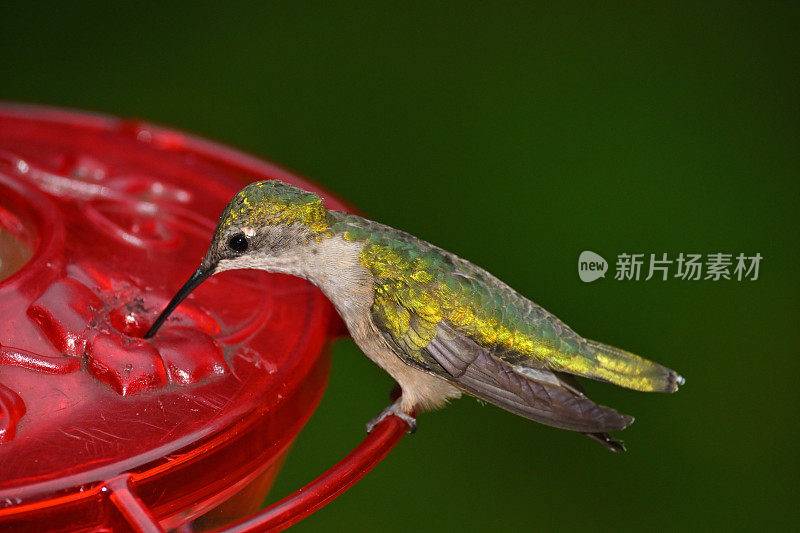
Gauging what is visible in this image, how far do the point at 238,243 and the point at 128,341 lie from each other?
38 cm

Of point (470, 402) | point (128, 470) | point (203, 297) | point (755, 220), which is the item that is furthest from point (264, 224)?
point (755, 220)

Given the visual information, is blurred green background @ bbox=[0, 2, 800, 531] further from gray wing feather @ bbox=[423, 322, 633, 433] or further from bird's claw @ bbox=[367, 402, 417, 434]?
gray wing feather @ bbox=[423, 322, 633, 433]

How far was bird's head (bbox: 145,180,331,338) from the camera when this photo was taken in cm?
239

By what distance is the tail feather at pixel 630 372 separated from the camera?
277cm

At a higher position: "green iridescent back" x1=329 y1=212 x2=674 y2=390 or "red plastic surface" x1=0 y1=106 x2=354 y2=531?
"green iridescent back" x1=329 y1=212 x2=674 y2=390

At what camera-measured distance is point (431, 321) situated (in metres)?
2.66
